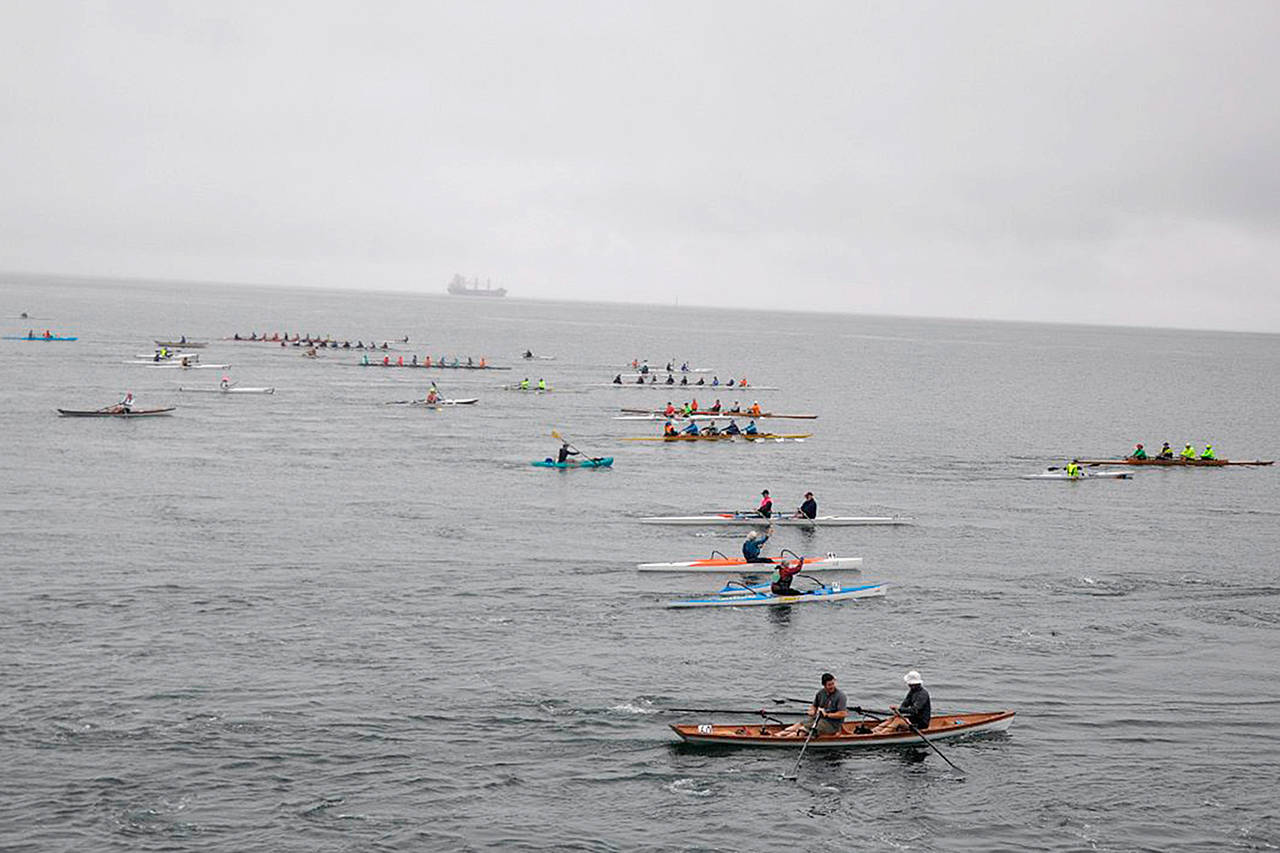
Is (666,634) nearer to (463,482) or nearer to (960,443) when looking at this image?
(463,482)

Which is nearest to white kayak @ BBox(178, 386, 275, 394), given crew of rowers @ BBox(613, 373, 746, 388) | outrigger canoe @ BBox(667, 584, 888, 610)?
crew of rowers @ BBox(613, 373, 746, 388)

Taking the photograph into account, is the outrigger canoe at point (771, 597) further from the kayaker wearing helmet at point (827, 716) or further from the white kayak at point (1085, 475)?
the white kayak at point (1085, 475)

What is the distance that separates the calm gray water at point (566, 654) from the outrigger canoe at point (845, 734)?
0.36 m

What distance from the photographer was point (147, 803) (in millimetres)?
24609

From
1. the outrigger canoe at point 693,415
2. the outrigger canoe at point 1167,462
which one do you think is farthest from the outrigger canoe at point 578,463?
the outrigger canoe at point 1167,462

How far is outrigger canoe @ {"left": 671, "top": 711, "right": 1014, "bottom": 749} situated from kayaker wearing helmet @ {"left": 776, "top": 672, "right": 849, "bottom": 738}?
0.13 metres

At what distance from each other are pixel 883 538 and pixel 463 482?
21542 mm

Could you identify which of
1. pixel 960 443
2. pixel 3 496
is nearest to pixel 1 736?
pixel 3 496

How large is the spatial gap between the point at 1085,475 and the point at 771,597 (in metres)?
38.8

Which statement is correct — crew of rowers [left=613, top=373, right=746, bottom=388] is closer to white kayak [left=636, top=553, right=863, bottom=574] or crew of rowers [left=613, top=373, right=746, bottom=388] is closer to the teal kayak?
the teal kayak

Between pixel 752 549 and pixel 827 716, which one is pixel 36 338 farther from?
pixel 827 716

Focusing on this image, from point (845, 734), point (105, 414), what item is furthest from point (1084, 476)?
point (105, 414)

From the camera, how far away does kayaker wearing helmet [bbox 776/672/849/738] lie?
28.4 m

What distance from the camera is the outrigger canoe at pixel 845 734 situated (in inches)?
1114
